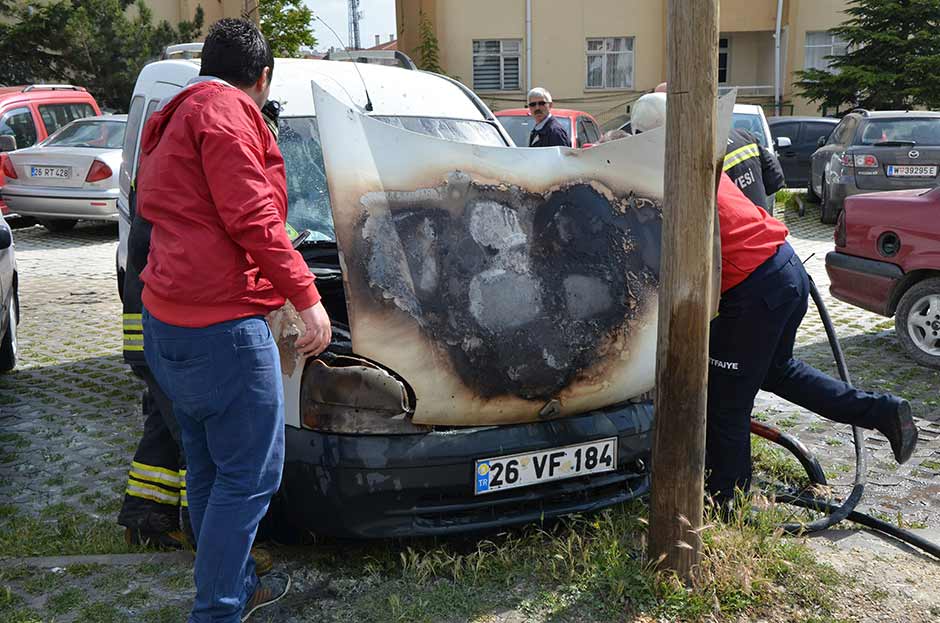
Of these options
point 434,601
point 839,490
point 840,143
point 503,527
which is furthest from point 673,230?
point 840,143

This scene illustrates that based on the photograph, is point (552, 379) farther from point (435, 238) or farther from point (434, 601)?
point (434, 601)

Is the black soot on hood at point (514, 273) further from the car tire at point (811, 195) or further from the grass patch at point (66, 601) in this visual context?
the car tire at point (811, 195)

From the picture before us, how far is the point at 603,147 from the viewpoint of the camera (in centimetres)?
384

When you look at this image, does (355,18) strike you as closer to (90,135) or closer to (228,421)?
(90,135)

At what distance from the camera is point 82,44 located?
2188 cm

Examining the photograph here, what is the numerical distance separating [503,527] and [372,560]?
1.87ft

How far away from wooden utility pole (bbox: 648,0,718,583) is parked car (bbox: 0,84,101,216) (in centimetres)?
1348

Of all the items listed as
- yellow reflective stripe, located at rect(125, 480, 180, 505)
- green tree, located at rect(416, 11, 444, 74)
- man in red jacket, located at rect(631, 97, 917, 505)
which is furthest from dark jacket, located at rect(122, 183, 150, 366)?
green tree, located at rect(416, 11, 444, 74)

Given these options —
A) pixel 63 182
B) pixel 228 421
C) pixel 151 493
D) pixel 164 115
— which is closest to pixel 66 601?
pixel 151 493

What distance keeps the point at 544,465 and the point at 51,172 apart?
37.0ft

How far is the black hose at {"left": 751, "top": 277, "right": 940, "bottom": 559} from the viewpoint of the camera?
12.8 feet

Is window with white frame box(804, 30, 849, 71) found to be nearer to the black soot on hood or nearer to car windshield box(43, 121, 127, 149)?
car windshield box(43, 121, 127, 149)

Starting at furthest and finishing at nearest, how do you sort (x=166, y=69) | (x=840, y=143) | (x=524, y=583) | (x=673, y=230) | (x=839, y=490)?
(x=840, y=143) → (x=166, y=69) → (x=839, y=490) → (x=524, y=583) → (x=673, y=230)

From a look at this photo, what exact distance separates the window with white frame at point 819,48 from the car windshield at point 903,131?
1817 cm
